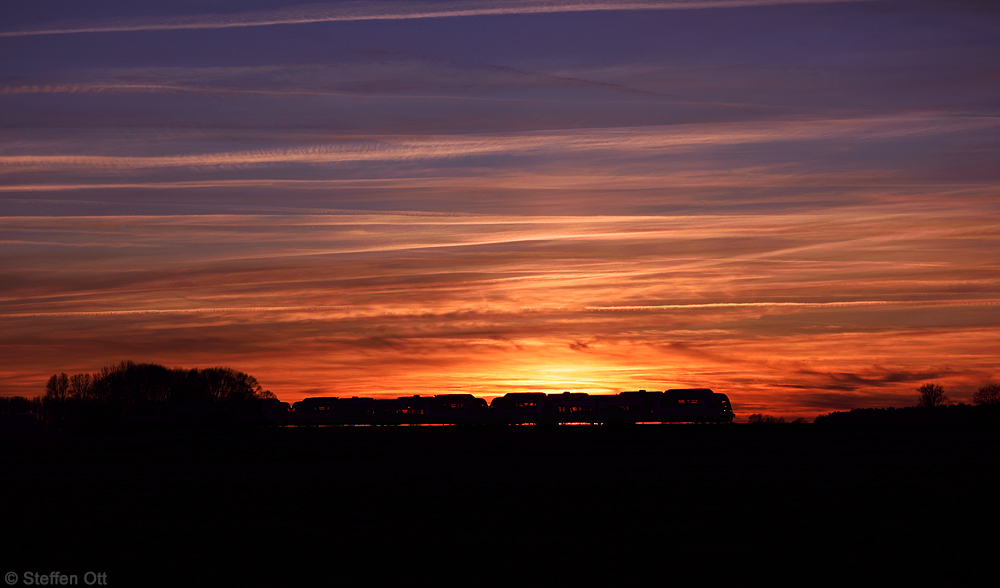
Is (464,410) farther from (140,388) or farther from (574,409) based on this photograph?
(140,388)

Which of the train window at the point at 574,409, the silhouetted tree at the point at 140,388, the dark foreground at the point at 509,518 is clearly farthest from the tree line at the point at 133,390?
the dark foreground at the point at 509,518

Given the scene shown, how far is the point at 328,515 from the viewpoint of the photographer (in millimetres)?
23609

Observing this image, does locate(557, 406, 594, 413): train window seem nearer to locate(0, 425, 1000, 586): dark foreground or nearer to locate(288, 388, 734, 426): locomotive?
locate(288, 388, 734, 426): locomotive

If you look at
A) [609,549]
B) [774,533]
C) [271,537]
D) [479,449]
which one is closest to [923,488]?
[774,533]

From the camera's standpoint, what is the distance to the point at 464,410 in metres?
107

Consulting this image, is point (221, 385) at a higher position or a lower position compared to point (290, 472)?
higher

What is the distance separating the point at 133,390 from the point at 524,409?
89385 millimetres

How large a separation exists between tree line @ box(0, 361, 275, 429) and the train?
31638mm

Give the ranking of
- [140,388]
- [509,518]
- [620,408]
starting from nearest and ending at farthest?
[509,518], [620,408], [140,388]

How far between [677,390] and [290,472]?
66947 mm

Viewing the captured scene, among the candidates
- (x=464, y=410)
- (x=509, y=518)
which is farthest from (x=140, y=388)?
(x=509, y=518)

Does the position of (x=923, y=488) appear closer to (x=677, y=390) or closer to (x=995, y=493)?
(x=995, y=493)

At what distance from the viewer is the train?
96.4m

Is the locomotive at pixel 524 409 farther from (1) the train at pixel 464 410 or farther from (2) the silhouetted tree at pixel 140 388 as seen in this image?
(2) the silhouetted tree at pixel 140 388
